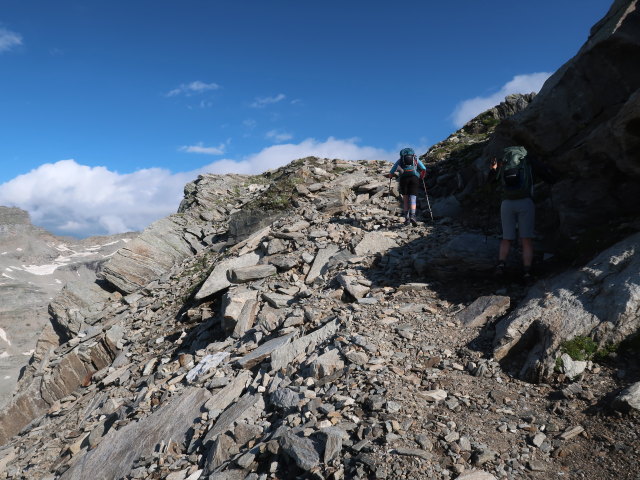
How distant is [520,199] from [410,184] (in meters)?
5.54

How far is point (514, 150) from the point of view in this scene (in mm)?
9820

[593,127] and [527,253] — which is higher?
[593,127]

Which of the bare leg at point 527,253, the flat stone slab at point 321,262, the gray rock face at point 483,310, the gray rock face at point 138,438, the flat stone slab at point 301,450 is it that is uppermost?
the flat stone slab at point 321,262

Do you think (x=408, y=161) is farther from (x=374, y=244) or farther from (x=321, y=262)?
(x=321, y=262)

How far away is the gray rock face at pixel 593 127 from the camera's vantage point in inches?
377

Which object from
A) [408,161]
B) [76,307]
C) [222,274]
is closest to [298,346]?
[222,274]

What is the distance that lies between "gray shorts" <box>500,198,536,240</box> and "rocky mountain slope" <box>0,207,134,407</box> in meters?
21.7

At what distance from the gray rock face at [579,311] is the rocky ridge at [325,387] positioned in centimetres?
45

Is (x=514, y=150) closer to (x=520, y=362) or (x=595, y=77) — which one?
(x=595, y=77)

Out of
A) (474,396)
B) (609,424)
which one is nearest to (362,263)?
(474,396)

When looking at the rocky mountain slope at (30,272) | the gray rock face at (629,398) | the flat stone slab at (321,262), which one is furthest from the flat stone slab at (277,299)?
the rocky mountain slope at (30,272)

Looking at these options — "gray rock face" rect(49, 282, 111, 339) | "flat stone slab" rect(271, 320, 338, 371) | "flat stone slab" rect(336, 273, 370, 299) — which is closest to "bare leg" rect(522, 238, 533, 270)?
"flat stone slab" rect(336, 273, 370, 299)

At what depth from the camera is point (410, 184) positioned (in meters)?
15.0

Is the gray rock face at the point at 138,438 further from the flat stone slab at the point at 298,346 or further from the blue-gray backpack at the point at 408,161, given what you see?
the blue-gray backpack at the point at 408,161
